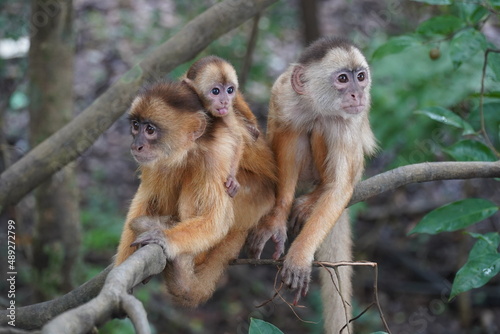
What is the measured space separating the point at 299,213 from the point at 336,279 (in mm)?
646

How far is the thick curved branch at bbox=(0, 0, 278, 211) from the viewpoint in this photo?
555 cm

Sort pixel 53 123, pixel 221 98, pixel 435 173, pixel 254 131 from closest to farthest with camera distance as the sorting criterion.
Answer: pixel 435 173
pixel 221 98
pixel 254 131
pixel 53 123

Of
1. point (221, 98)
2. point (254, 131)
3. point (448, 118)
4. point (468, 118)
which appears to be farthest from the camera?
point (468, 118)

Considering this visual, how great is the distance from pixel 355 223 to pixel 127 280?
25.3 feet

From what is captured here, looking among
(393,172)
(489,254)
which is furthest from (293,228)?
(489,254)

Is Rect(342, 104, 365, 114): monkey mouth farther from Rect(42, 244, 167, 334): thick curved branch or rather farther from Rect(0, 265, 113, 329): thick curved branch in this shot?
Rect(42, 244, 167, 334): thick curved branch

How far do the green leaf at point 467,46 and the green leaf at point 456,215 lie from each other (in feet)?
3.55

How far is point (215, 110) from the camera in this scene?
4676mm

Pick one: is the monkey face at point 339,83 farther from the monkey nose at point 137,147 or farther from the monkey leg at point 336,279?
the monkey nose at point 137,147

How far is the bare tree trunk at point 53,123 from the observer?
6703 millimetres

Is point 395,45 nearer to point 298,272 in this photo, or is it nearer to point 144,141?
point 298,272

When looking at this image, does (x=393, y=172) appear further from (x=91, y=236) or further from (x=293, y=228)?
(x=91, y=236)

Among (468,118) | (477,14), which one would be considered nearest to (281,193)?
(468,118)

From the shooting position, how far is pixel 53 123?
6902mm
